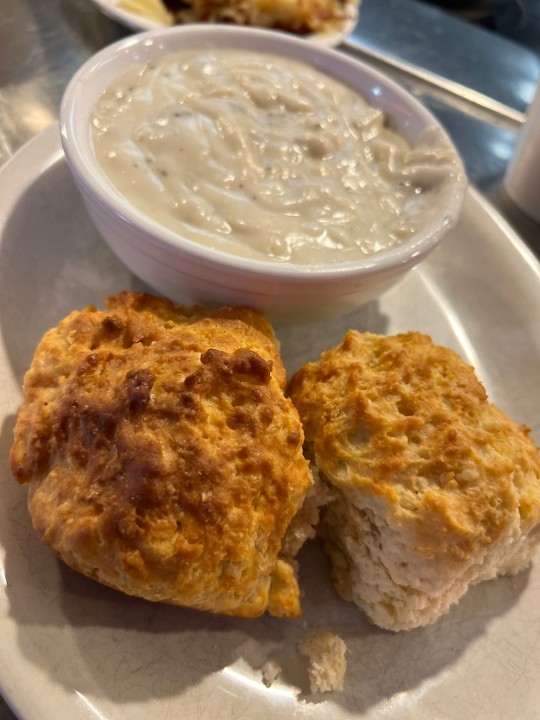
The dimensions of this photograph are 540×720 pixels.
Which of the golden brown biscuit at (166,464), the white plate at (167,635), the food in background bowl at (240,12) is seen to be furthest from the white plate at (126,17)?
the golden brown biscuit at (166,464)

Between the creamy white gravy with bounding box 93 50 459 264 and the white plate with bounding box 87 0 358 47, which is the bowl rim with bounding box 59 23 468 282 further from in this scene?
the white plate with bounding box 87 0 358 47

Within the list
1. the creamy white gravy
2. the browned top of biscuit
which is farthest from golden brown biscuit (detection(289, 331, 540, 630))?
the creamy white gravy

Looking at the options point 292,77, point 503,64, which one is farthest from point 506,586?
point 503,64

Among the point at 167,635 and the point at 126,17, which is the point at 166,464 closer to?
the point at 167,635

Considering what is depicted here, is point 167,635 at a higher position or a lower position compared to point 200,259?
lower

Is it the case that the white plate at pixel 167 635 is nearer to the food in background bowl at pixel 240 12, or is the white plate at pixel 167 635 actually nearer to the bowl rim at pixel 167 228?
the bowl rim at pixel 167 228

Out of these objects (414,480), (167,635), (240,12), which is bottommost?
(167,635)

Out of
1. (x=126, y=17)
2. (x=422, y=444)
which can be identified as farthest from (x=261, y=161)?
(x=126, y=17)
